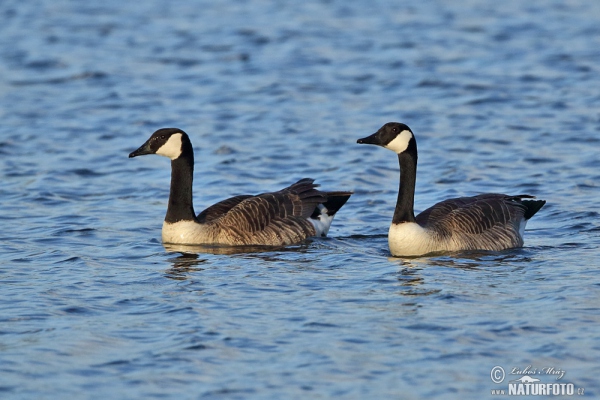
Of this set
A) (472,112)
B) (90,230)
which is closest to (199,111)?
(472,112)

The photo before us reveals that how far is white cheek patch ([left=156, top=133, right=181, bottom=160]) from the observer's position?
12.3 meters

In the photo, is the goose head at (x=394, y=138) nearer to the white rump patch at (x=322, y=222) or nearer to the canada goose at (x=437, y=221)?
the canada goose at (x=437, y=221)

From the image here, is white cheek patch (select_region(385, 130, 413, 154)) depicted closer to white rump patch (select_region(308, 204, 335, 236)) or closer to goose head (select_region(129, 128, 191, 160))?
white rump patch (select_region(308, 204, 335, 236))

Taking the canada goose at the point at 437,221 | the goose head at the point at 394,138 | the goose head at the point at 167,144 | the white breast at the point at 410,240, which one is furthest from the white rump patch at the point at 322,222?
the goose head at the point at 167,144

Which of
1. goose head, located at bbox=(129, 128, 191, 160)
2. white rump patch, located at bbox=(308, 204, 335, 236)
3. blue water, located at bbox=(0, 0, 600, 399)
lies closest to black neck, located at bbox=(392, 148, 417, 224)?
blue water, located at bbox=(0, 0, 600, 399)

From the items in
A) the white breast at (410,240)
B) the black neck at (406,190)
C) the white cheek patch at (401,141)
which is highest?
the white cheek patch at (401,141)

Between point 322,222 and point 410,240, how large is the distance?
1.62 meters

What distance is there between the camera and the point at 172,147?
40.3ft

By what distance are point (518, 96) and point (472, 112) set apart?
140cm

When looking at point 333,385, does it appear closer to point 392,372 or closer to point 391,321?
point 392,372

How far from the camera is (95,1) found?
3070cm

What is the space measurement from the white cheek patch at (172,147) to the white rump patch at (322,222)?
5.78 feet

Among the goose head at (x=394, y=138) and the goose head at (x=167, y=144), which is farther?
the goose head at (x=167, y=144)

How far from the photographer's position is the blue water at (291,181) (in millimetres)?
8008
